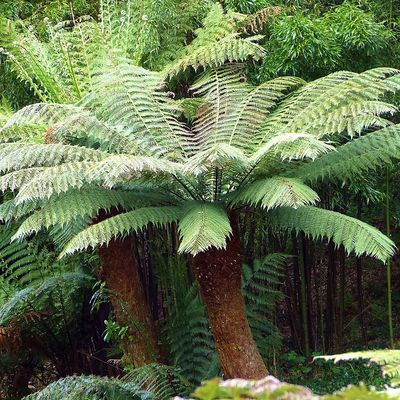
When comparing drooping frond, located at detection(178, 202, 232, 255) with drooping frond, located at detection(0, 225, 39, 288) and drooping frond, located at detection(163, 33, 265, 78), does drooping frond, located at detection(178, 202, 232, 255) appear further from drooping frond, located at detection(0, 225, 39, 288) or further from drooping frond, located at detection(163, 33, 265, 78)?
drooping frond, located at detection(0, 225, 39, 288)

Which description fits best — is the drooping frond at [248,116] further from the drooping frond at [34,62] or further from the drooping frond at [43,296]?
the drooping frond at [43,296]

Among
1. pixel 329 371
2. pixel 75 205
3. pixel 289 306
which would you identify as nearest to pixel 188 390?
pixel 75 205

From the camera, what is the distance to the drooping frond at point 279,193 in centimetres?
288

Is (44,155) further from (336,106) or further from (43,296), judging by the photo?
(43,296)

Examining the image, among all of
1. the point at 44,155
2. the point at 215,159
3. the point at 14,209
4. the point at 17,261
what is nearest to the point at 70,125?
the point at 44,155

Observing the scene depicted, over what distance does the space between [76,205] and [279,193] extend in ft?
3.25

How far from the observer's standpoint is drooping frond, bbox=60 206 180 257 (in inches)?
120

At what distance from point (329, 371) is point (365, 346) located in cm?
55

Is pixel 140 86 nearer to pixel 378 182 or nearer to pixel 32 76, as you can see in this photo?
Result: pixel 32 76

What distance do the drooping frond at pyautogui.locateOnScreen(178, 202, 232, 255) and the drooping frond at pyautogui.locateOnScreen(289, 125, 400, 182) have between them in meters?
0.53

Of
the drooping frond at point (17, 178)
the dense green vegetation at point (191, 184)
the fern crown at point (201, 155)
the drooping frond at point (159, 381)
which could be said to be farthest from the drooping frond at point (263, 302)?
the drooping frond at point (17, 178)

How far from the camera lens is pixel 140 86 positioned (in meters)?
3.75

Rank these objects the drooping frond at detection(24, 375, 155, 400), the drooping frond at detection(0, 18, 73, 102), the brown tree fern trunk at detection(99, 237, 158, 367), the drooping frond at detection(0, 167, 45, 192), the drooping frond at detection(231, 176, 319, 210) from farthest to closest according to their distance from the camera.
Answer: the drooping frond at detection(0, 18, 73, 102)
the brown tree fern trunk at detection(99, 237, 158, 367)
the drooping frond at detection(24, 375, 155, 400)
the drooping frond at detection(0, 167, 45, 192)
the drooping frond at detection(231, 176, 319, 210)

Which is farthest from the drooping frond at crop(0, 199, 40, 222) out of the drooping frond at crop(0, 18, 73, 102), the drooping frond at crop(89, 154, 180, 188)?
the drooping frond at crop(0, 18, 73, 102)
